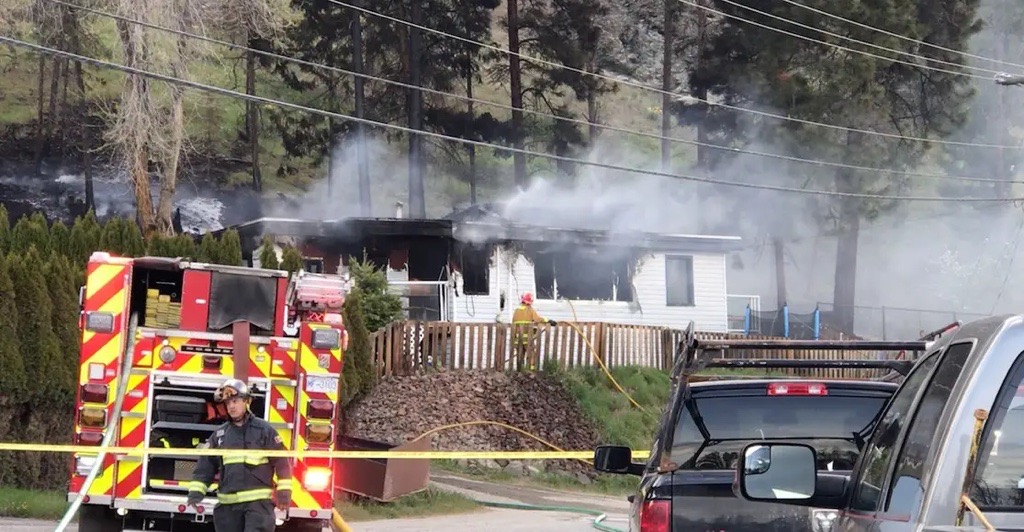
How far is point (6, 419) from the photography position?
15258mm

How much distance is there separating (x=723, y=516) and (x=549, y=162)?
71.4 m

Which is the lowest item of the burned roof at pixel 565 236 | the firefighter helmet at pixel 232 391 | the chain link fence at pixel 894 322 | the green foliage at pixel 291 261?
the firefighter helmet at pixel 232 391

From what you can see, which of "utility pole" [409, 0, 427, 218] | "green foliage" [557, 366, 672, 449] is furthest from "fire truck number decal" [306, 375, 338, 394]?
"utility pole" [409, 0, 427, 218]

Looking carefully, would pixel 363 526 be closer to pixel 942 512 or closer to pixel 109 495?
pixel 109 495

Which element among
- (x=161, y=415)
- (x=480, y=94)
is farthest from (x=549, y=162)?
(x=161, y=415)

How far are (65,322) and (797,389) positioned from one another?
1038 centimetres

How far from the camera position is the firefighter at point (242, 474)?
9133 mm

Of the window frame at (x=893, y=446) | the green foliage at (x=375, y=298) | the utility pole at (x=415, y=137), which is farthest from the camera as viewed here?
the utility pole at (x=415, y=137)

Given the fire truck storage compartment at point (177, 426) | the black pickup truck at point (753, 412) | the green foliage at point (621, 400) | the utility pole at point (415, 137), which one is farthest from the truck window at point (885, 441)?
the utility pole at point (415, 137)

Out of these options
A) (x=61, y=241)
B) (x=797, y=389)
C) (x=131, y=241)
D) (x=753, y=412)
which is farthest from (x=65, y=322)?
(x=797, y=389)

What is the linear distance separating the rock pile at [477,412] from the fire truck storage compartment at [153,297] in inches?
339

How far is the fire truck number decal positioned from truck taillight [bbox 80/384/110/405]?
1522 mm

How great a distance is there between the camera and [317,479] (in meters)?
11.1

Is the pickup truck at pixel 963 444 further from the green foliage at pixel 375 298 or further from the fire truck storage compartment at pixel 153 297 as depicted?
the green foliage at pixel 375 298
